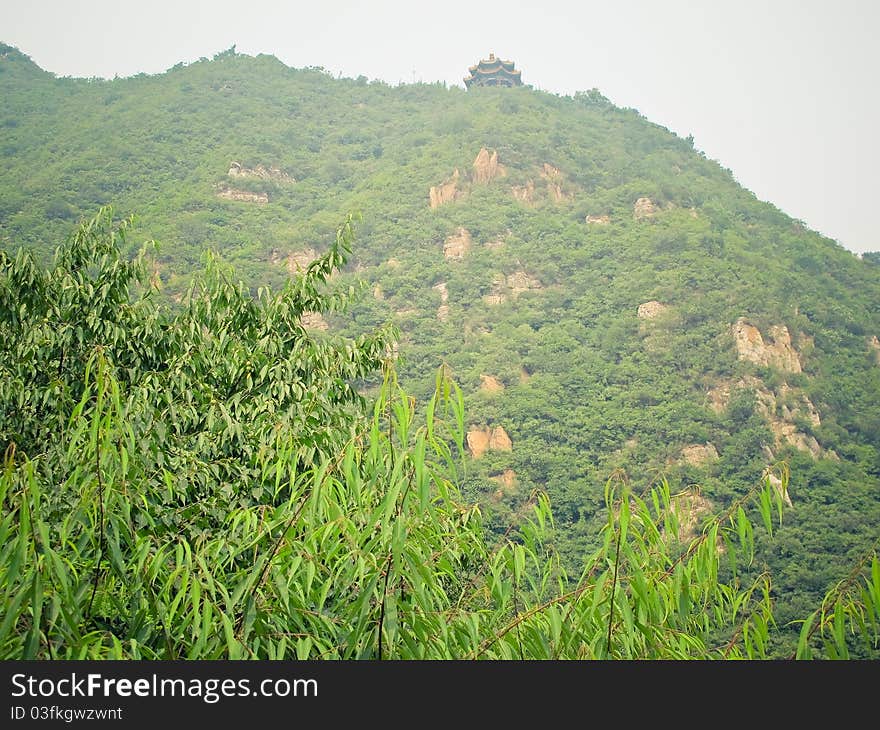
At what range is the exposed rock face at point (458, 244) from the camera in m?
40.9

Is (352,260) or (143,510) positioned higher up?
(352,260)

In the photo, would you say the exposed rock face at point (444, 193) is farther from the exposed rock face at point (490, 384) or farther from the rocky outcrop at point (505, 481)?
the rocky outcrop at point (505, 481)

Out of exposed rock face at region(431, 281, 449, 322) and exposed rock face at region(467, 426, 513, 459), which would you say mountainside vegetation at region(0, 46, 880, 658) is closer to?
exposed rock face at region(467, 426, 513, 459)

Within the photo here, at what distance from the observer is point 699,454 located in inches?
1009

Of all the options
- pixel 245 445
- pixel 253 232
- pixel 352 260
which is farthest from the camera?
pixel 352 260

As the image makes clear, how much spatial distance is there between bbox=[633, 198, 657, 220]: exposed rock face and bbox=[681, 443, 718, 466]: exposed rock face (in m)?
22.7

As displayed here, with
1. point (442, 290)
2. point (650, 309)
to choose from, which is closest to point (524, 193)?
point (442, 290)

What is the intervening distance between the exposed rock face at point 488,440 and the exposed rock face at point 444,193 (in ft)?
71.3

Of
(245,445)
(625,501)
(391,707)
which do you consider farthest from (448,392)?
(245,445)

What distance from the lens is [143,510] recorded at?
8.98ft

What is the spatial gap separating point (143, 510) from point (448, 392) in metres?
1.11

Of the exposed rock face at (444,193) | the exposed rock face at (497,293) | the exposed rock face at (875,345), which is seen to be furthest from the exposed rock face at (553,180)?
the exposed rock face at (875,345)

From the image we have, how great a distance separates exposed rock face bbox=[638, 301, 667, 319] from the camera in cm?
3580

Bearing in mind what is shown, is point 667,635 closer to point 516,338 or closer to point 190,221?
point 516,338
